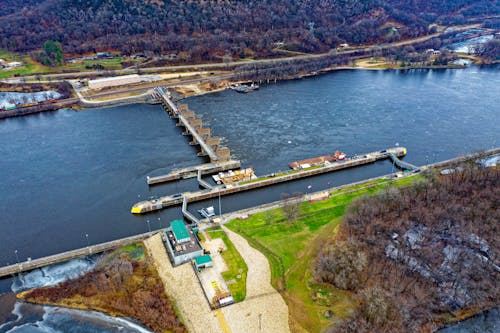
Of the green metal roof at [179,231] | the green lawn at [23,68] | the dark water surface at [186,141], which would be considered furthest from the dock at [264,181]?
the green lawn at [23,68]

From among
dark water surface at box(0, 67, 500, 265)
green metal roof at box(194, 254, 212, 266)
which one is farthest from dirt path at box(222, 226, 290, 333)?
dark water surface at box(0, 67, 500, 265)

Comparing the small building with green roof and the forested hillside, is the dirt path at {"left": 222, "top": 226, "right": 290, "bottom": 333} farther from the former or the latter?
the forested hillside

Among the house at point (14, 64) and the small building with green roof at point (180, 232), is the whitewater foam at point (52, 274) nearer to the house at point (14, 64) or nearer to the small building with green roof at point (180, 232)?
the small building with green roof at point (180, 232)

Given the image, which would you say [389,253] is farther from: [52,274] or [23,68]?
[23,68]

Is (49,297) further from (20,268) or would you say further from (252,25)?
(252,25)

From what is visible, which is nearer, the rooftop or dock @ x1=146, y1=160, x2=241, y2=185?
the rooftop

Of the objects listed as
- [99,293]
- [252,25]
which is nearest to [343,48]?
[252,25]
